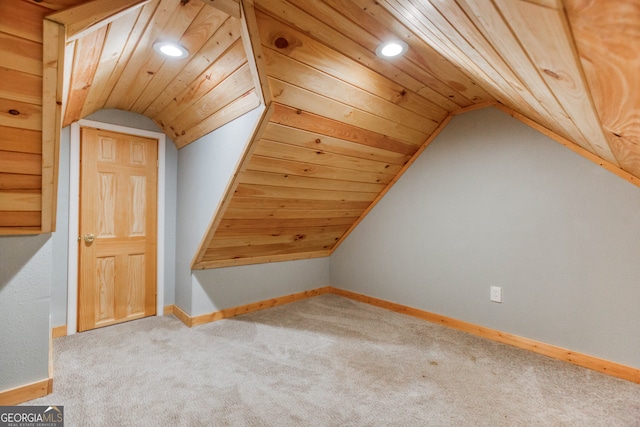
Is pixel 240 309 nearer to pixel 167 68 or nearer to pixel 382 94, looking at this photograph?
pixel 167 68

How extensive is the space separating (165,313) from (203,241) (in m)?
1.00

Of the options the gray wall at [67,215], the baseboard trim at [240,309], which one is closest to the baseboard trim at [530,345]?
the baseboard trim at [240,309]

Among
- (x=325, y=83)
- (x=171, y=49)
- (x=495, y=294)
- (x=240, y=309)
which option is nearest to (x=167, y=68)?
(x=171, y=49)

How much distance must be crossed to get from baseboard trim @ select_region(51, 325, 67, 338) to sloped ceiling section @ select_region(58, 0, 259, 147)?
1.59 meters

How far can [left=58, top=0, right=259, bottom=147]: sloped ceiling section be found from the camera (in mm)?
1268

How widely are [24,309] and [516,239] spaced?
310 centimetres

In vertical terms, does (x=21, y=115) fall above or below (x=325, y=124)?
below

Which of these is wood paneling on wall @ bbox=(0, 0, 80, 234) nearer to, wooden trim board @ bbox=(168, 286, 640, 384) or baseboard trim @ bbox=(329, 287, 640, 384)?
wooden trim board @ bbox=(168, 286, 640, 384)

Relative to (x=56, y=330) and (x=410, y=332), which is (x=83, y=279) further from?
(x=410, y=332)

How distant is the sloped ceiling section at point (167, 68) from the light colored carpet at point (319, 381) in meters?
1.64

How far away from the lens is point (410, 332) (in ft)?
8.34

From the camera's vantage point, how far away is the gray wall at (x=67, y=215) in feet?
7.94

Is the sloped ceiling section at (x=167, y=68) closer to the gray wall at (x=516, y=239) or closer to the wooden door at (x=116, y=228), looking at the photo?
the wooden door at (x=116, y=228)

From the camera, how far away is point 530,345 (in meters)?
2.22
